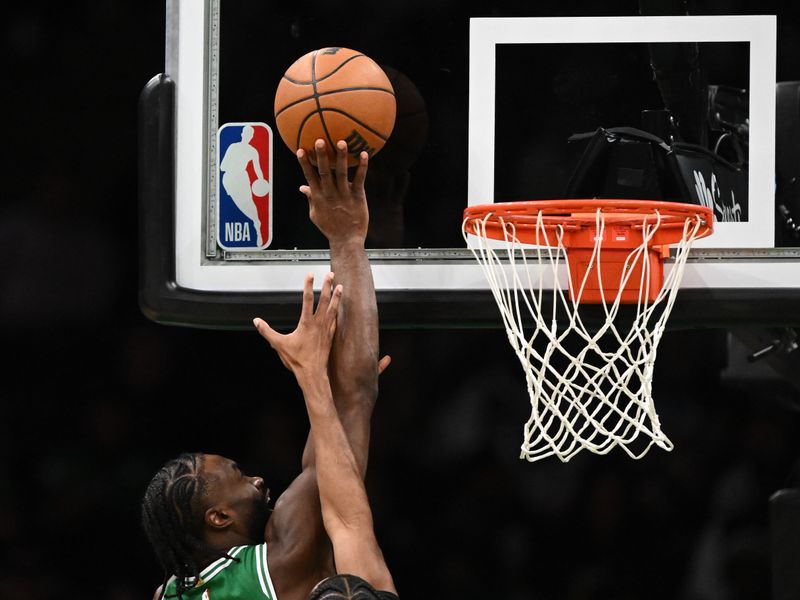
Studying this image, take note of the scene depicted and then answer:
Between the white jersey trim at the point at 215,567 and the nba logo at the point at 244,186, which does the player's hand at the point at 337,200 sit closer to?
the nba logo at the point at 244,186

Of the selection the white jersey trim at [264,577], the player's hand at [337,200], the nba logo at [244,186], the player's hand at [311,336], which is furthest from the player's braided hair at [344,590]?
the nba logo at [244,186]

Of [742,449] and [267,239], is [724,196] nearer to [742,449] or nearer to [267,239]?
[267,239]

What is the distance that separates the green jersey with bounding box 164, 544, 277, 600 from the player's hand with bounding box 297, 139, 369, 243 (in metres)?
0.69

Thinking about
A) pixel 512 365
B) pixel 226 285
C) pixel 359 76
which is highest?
pixel 359 76

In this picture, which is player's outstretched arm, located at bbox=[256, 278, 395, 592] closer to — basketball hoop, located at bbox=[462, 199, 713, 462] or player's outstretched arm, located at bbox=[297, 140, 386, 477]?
player's outstretched arm, located at bbox=[297, 140, 386, 477]

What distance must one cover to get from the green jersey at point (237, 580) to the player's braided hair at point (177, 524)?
17 mm

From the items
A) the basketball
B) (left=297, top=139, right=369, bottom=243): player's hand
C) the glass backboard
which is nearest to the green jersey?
the glass backboard

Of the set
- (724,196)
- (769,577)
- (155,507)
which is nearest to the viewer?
(155,507)

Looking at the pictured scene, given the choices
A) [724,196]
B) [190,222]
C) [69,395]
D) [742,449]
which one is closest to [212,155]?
[190,222]

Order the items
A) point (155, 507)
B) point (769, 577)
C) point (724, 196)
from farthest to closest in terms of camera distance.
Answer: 1. point (769, 577)
2. point (724, 196)
3. point (155, 507)

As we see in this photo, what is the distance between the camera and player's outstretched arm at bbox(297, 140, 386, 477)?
2518mm

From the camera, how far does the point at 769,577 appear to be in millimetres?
4703

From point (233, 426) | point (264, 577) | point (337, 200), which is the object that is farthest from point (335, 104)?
point (233, 426)

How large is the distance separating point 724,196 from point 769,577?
2452 mm
